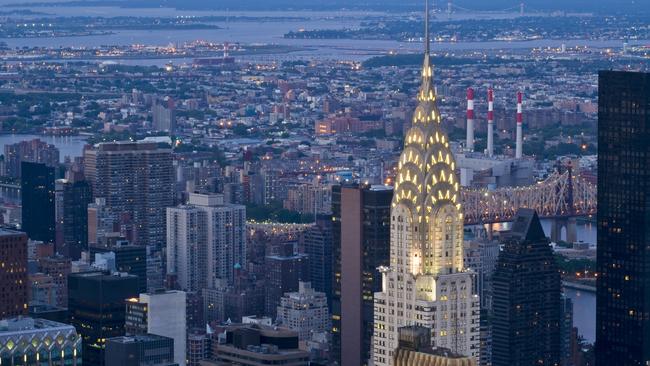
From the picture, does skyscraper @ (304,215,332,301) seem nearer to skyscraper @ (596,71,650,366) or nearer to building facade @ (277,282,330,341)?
building facade @ (277,282,330,341)

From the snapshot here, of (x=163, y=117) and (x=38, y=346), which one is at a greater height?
(x=38, y=346)

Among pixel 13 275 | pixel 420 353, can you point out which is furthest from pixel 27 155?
pixel 420 353

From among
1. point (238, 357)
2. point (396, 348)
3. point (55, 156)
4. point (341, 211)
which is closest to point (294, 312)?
point (341, 211)

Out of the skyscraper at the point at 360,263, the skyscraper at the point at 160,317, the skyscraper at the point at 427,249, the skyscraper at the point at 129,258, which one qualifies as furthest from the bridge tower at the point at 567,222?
the skyscraper at the point at 427,249

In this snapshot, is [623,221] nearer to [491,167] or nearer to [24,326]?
[24,326]

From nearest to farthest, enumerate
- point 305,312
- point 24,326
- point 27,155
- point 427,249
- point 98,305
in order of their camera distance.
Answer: point 427,249 < point 24,326 < point 98,305 < point 305,312 < point 27,155

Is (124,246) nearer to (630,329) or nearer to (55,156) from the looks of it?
(630,329)
